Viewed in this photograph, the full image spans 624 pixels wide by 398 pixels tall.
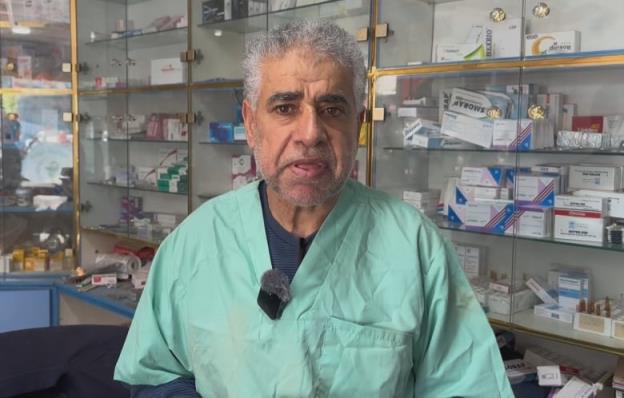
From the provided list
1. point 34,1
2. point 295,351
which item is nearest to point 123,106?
point 34,1

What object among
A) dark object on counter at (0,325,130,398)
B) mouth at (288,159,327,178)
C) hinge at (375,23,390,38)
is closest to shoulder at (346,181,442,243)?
mouth at (288,159,327,178)

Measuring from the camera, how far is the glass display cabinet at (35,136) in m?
3.40

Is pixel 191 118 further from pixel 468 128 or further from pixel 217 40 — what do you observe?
pixel 468 128

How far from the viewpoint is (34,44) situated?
3461 mm

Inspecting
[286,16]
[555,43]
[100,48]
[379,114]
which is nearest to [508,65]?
[555,43]

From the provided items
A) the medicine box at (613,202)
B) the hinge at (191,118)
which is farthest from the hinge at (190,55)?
the medicine box at (613,202)

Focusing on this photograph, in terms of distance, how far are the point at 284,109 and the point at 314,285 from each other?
1.02ft

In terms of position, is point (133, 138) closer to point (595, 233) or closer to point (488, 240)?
point (488, 240)

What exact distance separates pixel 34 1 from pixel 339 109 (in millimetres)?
2912

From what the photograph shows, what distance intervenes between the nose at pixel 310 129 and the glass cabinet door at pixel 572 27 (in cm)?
125

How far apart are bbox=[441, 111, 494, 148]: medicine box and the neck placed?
A: 4.16ft

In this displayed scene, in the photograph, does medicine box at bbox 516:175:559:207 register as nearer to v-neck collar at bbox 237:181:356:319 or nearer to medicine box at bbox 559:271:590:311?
medicine box at bbox 559:271:590:311

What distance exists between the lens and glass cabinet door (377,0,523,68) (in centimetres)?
221

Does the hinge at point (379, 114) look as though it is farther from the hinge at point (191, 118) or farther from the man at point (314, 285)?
the man at point (314, 285)
